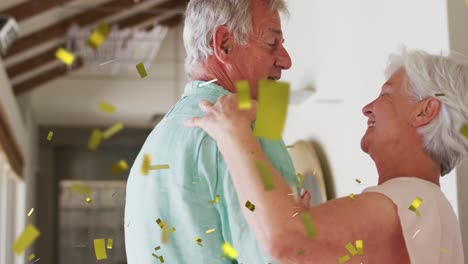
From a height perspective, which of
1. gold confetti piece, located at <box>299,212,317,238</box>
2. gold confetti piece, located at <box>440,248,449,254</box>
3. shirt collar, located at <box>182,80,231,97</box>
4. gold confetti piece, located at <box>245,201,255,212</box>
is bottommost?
gold confetti piece, located at <box>440,248,449,254</box>

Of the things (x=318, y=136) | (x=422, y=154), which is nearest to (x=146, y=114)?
(x=318, y=136)

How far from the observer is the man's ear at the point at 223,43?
150 cm

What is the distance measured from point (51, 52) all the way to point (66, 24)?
0.42 meters

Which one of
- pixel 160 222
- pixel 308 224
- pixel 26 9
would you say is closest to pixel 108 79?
pixel 26 9

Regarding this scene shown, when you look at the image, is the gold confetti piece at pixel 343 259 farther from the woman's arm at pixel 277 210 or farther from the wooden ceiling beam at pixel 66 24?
the wooden ceiling beam at pixel 66 24

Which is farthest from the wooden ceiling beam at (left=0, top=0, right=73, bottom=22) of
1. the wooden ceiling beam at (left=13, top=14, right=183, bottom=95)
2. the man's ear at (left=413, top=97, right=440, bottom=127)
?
the man's ear at (left=413, top=97, right=440, bottom=127)

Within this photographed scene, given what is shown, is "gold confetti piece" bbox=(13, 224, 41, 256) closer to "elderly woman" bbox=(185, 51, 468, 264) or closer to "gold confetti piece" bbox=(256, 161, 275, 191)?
"gold confetti piece" bbox=(256, 161, 275, 191)

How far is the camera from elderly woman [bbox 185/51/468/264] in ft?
4.26

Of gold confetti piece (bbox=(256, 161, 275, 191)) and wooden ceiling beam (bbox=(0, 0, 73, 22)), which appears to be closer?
gold confetti piece (bbox=(256, 161, 275, 191))

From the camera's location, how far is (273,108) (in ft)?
2.90

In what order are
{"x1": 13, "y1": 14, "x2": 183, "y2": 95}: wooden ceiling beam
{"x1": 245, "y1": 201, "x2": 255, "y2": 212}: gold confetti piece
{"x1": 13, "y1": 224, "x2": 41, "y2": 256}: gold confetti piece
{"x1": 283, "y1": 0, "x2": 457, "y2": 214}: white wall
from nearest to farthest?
{"x1": 13, "y1": 224, "x2": 41, "y2": 256}: gold confetti piece → {"x1": 245, "y1": 201, "x2": 255, "y2": 212}: gold confetti piece → {"x1": 283, "y1": 0, "x2": 457, "y2": 214}: white wall → {"x1": 13, "y1": 14, "x2": 183, "y2": 95}: wooden ceiling beam

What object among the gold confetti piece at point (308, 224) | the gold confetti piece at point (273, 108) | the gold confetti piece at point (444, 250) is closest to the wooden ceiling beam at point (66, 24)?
the gold confetti piece at point (444, 250)

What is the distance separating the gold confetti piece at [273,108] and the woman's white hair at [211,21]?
629 mm

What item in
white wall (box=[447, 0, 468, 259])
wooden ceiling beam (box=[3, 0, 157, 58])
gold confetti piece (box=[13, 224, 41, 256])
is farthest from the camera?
wooden ceiling beam (box=[3, 0, 157, 58])
